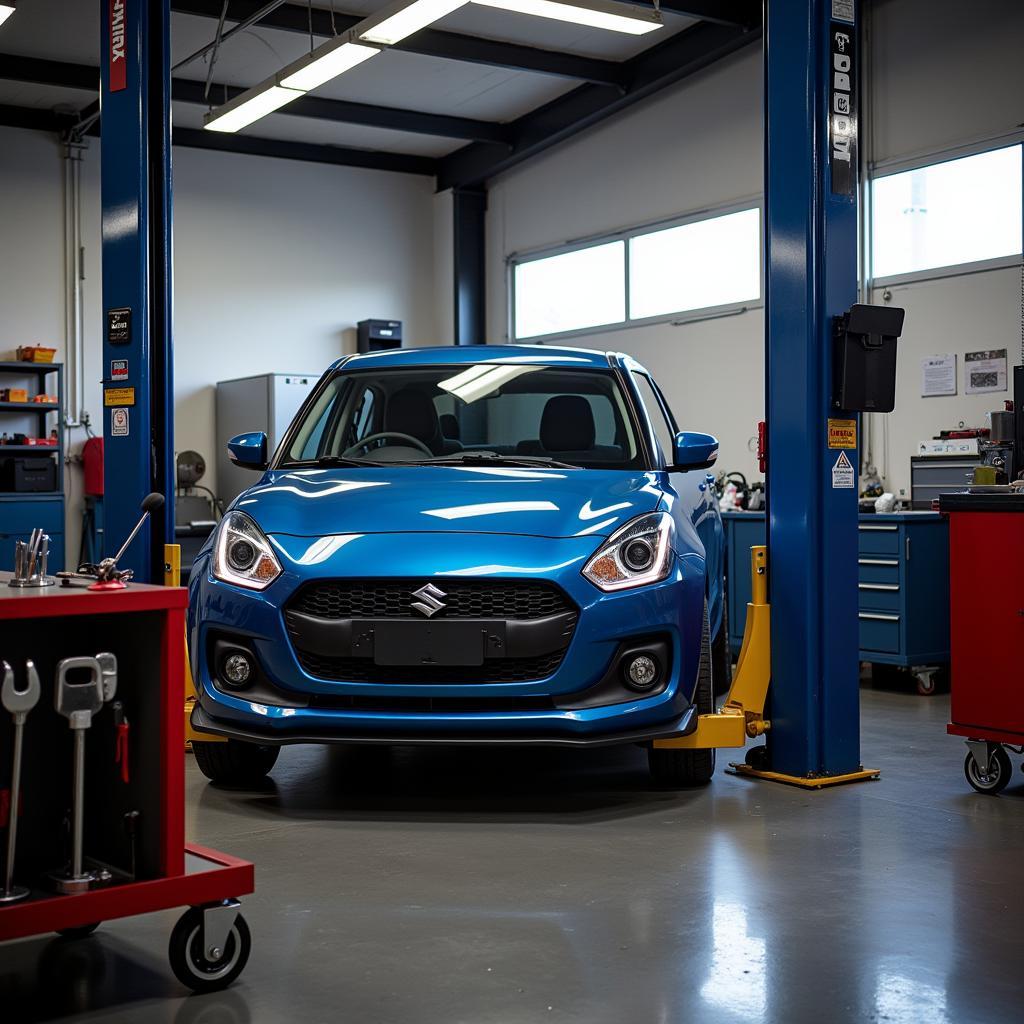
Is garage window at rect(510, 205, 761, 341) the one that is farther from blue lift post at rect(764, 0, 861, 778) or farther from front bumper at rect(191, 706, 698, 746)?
front bumper at rect(191, 706, 698, 746)

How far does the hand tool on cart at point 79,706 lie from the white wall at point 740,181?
6.24 metres

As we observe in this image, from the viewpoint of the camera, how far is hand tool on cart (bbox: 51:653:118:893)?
8.02 feet

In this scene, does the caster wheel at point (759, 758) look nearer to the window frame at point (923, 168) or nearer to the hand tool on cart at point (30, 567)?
the hand tool on cart at point (30, 567)

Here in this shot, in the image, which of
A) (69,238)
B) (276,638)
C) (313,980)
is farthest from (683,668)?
(69,238)

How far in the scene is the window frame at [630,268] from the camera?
9617mm

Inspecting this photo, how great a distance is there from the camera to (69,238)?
1158 cm

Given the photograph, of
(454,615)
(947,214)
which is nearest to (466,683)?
(454,615)

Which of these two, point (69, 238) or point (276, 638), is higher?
point (69, 238)

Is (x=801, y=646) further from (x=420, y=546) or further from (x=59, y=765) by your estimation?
(x=59, y=765)

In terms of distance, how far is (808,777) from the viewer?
4.41 metres

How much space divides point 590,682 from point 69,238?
30.4 feet

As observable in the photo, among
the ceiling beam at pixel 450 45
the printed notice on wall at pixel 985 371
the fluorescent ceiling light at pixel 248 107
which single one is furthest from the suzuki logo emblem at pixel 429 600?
the ceiling beam at pixel 450 45

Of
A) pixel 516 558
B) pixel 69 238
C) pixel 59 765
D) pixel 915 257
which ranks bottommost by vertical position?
pixel 59 765

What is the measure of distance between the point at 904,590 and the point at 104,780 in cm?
504
